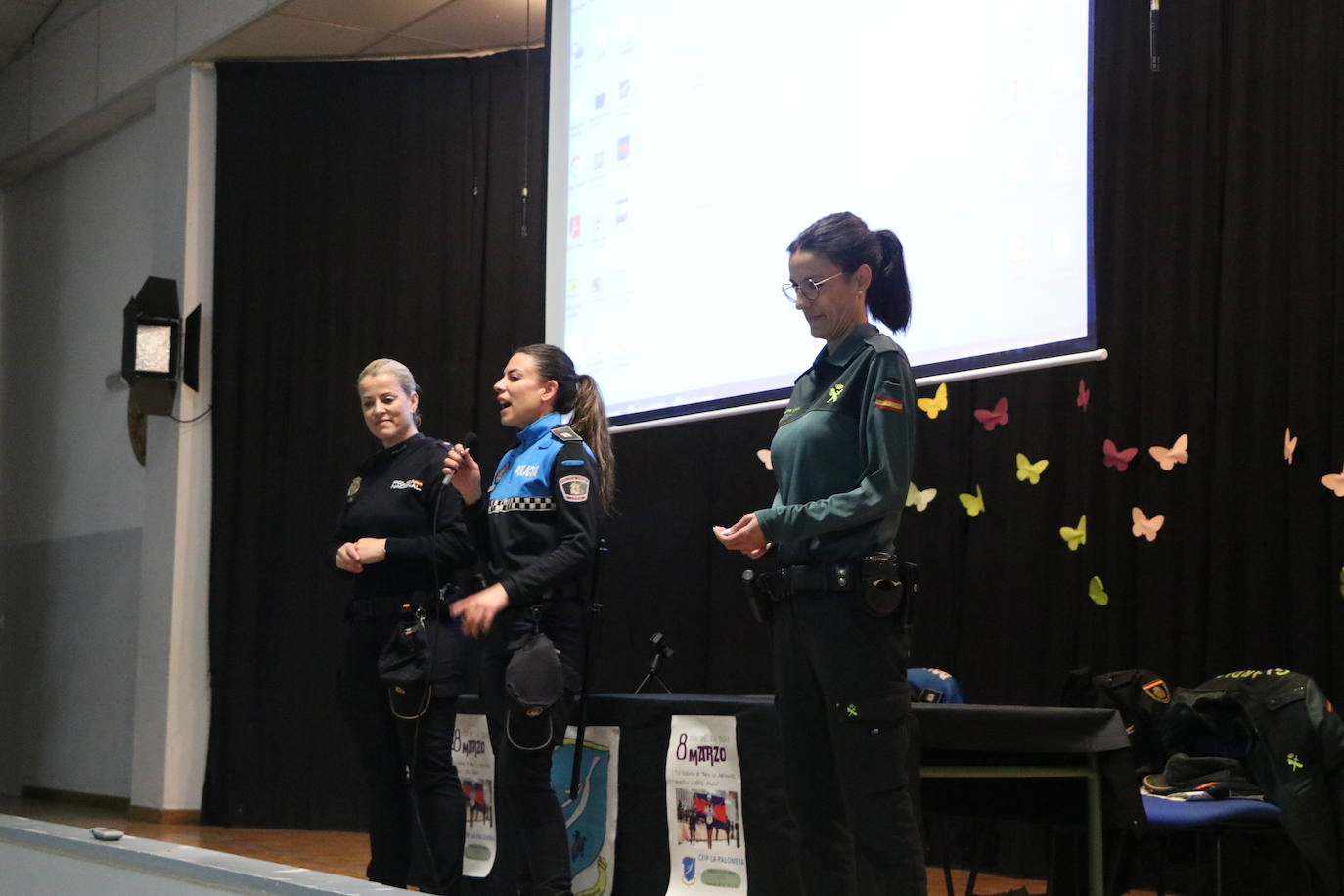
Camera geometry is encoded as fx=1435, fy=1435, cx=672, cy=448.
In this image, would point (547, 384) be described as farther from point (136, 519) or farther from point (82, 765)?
point (82, 765)

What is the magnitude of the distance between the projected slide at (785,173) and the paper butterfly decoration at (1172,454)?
863 millimetres

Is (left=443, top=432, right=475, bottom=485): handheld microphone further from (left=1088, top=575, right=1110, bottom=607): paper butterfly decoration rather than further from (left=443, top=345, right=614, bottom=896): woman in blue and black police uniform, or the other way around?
(left=1088, top=575, right=1110, bottom=607): paper butterfly decoration

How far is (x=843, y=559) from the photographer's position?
6.93ft

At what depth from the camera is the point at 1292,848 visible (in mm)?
3244

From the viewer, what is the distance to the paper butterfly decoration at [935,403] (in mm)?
4027

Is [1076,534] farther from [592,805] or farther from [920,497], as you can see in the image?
[592,805]

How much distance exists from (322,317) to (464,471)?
→ 3.12 metres

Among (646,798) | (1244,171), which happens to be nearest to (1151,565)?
(1244,171)

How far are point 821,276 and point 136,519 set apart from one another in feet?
16.6

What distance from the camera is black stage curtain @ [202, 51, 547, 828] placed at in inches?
217

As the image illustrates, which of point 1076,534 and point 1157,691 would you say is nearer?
point 1157,691

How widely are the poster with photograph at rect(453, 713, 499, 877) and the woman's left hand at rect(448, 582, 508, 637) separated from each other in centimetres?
78

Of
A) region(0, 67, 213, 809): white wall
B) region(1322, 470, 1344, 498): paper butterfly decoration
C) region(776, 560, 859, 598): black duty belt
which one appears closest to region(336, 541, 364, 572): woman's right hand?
region(776, 560, 859, 598): black duty belt

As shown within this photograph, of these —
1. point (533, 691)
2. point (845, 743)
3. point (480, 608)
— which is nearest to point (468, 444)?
point (480, 608)
